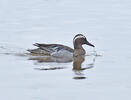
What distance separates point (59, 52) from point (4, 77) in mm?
3798

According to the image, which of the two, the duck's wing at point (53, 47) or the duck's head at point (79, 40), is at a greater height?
the duck's head at point (79, 40)

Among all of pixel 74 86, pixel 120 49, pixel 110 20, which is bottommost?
pixel 74 86

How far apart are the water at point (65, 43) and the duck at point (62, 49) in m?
0.36

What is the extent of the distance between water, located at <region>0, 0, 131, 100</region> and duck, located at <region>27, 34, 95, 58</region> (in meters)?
0.36

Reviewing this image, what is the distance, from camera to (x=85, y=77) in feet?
49.0

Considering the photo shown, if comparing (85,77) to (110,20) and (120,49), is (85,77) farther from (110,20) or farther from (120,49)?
(110,20)

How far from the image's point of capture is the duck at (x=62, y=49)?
18.0m

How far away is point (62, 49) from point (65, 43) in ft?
4.61

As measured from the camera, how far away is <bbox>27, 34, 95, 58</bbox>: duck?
59.1 ft

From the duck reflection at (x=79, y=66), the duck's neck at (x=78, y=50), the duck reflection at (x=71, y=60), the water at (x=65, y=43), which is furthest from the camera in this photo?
the duck's neck at (x=78, y=50)

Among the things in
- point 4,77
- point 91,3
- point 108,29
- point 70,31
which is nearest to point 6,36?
point 70,31

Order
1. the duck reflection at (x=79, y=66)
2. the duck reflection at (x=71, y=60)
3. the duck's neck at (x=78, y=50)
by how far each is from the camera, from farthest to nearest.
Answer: the duck's neck at (x=78, y=50) < the duck reflection at (x=71, y=60) < the duck reflection at (x=79, y=66)

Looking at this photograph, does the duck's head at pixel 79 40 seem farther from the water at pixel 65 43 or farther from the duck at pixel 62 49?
the water at pixel 65 43

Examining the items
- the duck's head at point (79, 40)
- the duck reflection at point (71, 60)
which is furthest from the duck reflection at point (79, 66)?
the duck's head at point (79, 40)
